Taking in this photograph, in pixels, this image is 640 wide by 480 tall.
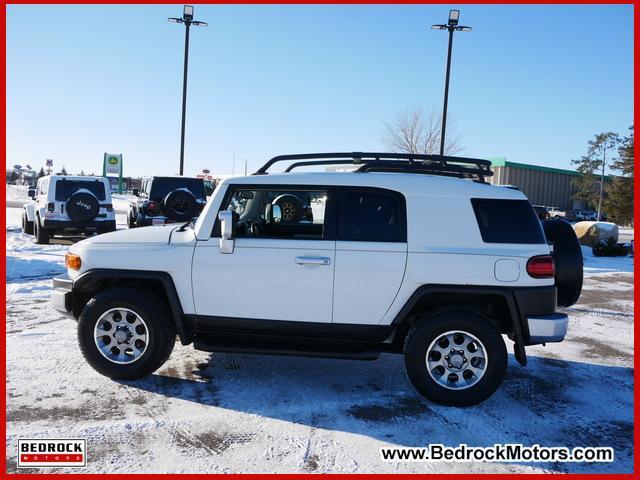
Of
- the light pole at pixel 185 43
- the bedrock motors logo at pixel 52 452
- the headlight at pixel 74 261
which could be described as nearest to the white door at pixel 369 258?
the bedrock motors logo at pixel 52 452

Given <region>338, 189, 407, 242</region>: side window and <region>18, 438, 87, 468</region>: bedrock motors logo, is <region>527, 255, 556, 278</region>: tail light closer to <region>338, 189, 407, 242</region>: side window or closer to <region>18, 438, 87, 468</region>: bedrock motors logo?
<region>338, 189, 407, 242</region>: side window

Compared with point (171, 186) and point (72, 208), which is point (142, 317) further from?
point (171, 186)

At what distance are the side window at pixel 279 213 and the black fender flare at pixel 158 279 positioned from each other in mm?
909

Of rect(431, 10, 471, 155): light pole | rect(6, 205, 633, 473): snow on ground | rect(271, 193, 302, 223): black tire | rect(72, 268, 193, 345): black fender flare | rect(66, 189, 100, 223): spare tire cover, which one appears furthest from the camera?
rect(431, 10, 471, 155): light pole

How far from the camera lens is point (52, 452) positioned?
3.39m

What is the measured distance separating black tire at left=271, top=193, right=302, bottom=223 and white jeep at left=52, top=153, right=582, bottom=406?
1080 mm

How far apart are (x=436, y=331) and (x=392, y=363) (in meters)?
1.28

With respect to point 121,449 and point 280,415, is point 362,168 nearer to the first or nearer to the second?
point 280,415

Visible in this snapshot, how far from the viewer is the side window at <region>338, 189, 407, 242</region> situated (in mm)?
4328

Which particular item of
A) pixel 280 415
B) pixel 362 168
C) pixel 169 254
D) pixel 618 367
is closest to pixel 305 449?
pixel 280 415

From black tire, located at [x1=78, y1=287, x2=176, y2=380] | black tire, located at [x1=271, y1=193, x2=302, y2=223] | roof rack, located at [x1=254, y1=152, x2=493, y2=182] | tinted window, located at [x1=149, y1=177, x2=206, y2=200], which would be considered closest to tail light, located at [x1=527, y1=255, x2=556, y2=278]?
roof rack, located at [x1=254, y1=152, x2=493, y2=182]

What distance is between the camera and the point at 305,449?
137 inches

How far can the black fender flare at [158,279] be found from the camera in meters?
4.46

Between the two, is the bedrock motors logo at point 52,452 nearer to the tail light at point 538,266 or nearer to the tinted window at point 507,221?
the tinted window at point 507,221
